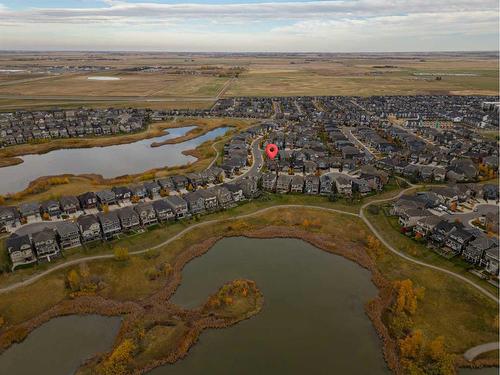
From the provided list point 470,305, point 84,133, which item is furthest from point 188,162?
point 470,305

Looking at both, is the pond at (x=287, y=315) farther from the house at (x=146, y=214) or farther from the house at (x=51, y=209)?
the house at (x=51, y=209)

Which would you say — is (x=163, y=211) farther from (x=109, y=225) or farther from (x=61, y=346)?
(x=61, y=346)

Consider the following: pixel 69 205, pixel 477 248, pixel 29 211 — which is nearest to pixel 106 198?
pixel 69 205

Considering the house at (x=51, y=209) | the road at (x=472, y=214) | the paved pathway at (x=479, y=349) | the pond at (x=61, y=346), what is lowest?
the pond at (x=61, y=346)

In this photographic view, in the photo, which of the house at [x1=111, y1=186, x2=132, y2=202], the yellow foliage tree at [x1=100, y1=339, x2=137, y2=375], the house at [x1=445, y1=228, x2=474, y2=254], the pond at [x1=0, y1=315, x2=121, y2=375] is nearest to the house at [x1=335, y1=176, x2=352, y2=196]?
the house at [x1=445, y1=228, x2=474, y2=254]

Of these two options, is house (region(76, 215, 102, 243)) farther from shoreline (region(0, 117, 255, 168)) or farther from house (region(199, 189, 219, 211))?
shoreline (region(0, 117, 255, 168))

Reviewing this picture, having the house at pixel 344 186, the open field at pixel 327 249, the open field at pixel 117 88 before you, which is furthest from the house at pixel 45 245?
the open field at pixel 117 88

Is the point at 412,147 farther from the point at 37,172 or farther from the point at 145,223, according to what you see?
the point at 37,172
